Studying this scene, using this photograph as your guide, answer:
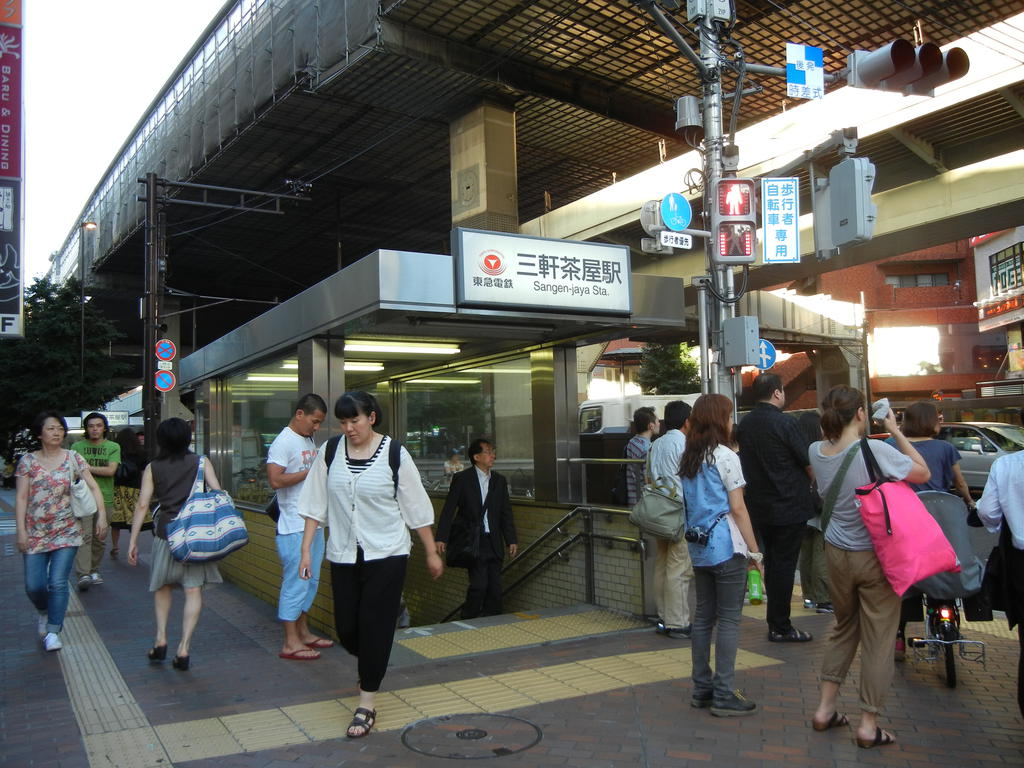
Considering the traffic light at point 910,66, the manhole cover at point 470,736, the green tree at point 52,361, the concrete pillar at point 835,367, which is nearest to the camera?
the manhole cover at point 470,736

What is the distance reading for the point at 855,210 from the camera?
8.53 meters

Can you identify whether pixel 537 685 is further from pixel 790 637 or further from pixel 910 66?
pixel 910 66

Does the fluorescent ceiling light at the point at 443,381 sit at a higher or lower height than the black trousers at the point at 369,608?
higher

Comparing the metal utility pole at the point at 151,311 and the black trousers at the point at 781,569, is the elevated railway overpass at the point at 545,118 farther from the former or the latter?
the black trousers at the point at 781,569

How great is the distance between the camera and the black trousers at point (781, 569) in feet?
20.0

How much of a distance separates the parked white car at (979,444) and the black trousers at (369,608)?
16667 millimetres

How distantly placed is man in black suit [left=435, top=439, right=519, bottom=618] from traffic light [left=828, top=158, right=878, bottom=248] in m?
4.21

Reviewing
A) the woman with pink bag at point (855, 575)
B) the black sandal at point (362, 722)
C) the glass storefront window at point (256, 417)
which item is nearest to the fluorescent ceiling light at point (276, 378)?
the glass storefront window at point (256, 417)

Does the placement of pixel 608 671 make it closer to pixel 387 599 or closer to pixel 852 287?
pixel 387 599

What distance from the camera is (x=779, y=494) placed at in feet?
20.1

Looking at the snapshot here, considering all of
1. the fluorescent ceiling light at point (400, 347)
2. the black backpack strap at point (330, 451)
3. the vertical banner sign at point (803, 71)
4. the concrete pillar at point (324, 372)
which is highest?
the vertical banner sign at point (803, 71)

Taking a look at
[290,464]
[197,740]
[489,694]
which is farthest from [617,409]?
[197,740]

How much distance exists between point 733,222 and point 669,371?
31.1 metres

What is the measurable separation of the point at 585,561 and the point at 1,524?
15.5 metres
